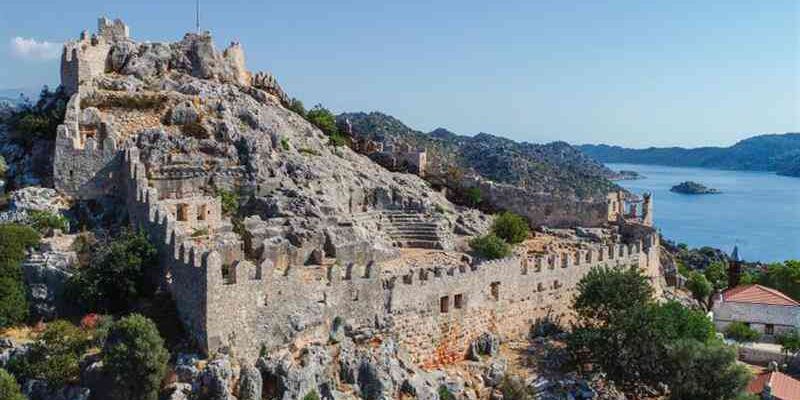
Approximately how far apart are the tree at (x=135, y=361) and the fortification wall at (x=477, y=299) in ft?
23.8

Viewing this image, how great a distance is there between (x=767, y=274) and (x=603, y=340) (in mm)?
24882

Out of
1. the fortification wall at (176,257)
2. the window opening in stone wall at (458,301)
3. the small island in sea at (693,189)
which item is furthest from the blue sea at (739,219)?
the fortification wall at (176,257)

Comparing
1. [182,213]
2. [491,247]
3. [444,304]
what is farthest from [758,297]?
[182,213]

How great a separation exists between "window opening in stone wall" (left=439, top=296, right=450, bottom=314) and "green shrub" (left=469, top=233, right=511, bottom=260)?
20.0ft

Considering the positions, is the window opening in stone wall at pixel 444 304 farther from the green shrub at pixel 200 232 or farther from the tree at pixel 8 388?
the tree at pixel 8 388

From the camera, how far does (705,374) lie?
943 inches

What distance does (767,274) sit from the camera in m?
45.8

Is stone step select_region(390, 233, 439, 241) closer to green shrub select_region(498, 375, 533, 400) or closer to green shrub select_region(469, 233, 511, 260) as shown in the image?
green shrub select_region(469, 233, 511, 260)

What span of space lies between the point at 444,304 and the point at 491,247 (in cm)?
687

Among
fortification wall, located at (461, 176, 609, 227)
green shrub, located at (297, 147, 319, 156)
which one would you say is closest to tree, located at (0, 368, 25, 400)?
green shrub, located at (297, 147, 319, 156)

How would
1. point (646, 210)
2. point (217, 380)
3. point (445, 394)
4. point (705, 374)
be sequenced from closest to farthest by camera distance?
1. point (217, 380)
2. point (445, 394)
3. point (705, 374)
4. point (646, 210)

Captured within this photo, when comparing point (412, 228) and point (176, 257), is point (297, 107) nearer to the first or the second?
point (412, 228)

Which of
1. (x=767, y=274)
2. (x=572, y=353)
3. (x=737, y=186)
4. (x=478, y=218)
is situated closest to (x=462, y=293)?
(x=572, y=353)

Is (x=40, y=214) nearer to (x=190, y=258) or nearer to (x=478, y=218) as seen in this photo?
(x=190, y=258)
